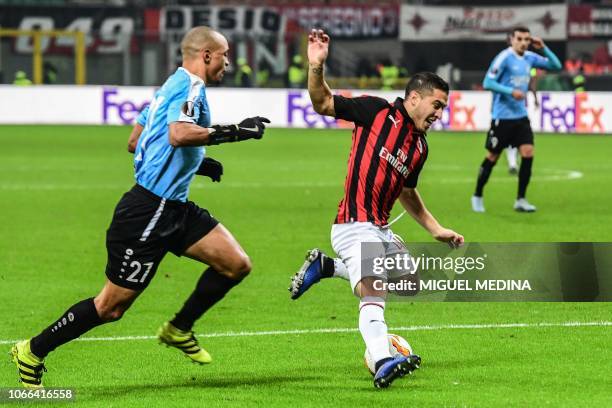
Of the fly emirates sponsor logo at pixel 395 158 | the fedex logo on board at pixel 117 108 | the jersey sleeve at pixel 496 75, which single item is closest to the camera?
the fly emirates sponsor logo at pixel 395 158

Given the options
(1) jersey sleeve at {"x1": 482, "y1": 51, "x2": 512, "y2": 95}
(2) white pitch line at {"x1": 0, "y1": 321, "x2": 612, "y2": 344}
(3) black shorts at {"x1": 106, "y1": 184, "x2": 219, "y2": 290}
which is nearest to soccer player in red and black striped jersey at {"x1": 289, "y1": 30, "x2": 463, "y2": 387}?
(3) black shorts at {"x1": 106, "y1": 184, "x2": 219, "y2": 290}

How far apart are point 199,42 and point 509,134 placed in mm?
10273

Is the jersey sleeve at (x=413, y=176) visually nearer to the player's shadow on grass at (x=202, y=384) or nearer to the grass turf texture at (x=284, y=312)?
the grass turf texture at (x=284, y=312)

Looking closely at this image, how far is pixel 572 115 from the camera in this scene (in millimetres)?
33781

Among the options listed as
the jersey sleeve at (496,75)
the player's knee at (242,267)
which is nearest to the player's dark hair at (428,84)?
the player's knee at (242,267)

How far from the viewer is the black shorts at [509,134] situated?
56.9ft

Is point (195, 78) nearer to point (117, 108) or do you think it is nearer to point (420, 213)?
point (420, 213)

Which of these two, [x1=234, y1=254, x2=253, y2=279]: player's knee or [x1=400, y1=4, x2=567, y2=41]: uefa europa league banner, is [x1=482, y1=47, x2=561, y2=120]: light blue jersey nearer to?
[x1=234, y1=254, x2=253, y2=279]: player's knee

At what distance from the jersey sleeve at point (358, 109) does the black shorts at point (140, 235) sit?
3.53 feet

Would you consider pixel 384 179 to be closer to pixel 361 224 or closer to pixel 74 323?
pixel 361 224

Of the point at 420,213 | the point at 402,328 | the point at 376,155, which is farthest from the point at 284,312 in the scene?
the point at 376,155

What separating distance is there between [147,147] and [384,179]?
4.51ft

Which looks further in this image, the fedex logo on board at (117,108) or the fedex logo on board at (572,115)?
the fedex logo on board at (117,108)

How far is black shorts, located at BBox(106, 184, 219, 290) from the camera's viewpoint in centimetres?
745
